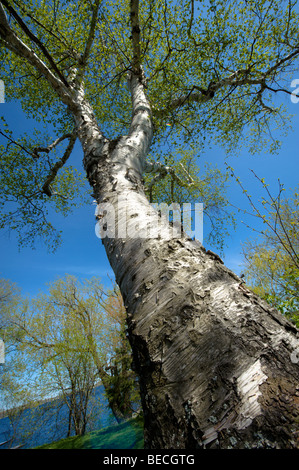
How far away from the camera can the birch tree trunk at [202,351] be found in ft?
1.83

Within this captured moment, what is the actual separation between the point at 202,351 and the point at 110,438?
12929 millimetres

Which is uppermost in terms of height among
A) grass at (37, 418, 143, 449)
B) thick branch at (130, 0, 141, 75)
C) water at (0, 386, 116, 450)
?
thick branch at (130, 0, 141, 75)

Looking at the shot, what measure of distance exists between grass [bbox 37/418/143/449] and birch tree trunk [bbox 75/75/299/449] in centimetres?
982

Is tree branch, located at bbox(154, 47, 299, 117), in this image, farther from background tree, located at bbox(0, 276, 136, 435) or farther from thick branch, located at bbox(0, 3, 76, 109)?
background tree, located at bbox(0, 276, 136, 435)

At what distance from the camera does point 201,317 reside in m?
0.80

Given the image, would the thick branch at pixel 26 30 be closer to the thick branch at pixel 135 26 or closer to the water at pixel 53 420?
the thick branch at pixel 135 26

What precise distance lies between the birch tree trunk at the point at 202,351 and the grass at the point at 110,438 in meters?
9.82

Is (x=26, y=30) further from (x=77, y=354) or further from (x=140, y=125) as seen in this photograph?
(x=77, y=354)

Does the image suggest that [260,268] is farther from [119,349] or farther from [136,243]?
[136,243]

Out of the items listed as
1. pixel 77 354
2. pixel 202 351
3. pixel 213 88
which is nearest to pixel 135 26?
pixel 213 88

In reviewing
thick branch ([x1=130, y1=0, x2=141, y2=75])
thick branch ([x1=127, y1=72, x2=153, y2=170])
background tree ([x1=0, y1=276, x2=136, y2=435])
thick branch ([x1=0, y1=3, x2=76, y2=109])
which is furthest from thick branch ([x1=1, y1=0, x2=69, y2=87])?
background tree ([x1=0, y1=276, x2=136, y2=435])

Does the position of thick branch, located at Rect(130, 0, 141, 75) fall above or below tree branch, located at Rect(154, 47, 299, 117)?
above

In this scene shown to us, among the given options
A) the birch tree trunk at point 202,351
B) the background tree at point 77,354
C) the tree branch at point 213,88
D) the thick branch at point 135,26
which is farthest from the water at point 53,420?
the thick branch at point 135,26

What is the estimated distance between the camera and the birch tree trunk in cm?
56
